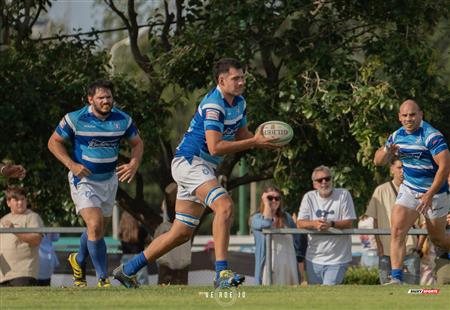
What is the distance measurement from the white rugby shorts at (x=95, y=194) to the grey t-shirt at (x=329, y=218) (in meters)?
3.25

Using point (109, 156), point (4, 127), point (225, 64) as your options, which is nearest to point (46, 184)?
point (4, 127)

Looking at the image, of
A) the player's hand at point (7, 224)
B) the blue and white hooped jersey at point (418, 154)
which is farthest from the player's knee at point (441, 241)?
the player's hand at point (7, 224)

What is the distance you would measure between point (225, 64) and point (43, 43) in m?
7.90

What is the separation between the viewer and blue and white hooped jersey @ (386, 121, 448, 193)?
582 inches

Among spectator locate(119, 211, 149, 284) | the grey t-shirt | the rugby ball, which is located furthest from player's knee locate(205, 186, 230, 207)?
spectator locate(119, 211, 149, 284)

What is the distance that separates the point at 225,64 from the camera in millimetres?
13016

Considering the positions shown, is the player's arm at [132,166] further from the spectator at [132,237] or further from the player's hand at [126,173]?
the spectator at [132,237]

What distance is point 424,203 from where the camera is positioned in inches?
574

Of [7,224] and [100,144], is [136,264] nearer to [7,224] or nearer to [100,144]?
[100,144]

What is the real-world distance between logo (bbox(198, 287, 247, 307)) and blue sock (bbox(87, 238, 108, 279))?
2.34 meters

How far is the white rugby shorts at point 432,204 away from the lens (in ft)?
48.7

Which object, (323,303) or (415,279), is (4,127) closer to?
(415,279)

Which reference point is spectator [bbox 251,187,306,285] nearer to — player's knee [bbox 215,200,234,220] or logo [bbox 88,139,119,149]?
logo [bbox 88,139,119,149]

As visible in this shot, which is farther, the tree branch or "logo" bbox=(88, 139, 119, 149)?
the tree branch
